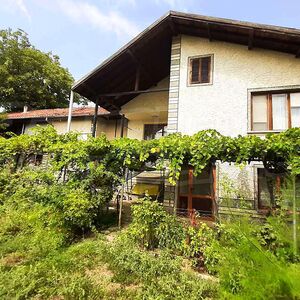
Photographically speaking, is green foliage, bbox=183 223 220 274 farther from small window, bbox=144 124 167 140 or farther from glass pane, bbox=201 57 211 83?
small window, bbox=144 124 167 140

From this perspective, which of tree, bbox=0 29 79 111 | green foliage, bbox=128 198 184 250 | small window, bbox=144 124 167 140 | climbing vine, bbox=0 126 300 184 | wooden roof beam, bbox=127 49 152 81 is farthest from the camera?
tree, bbox=0 29 79 111

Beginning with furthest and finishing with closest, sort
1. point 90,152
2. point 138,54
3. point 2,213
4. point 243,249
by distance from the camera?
point 138,54 → point 90,152 → point 2,213 → point 243,249

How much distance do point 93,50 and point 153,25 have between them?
12.0 ft

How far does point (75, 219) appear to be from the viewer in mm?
6191

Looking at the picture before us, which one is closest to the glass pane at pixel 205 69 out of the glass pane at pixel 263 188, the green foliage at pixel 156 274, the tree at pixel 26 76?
the glass pane at pixel 263 188

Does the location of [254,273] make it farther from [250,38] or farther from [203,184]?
[250,38]

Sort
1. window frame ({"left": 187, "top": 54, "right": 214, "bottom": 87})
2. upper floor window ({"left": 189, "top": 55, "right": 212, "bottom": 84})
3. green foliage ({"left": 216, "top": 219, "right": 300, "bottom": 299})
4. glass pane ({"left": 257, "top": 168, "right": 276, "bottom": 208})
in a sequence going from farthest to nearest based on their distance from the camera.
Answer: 1. upper floor window ({"left": 189, "top": 55, "right": 212, "bottom": 84})
2. window frame ({"left": 187, "top": 54, "right": 214, "bottom": 87})
3. glass pane ({"left": 257, "top": 168, "right": 276, "bottom": 208})
4. green foliage ({"left": 216, "top": 219, "right": 300, "bottom": 299})

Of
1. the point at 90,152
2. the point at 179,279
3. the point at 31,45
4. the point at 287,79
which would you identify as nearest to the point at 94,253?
the point at 179,279

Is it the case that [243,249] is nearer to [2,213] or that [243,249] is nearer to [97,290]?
[97,290]

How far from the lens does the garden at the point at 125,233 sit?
221 centimetres

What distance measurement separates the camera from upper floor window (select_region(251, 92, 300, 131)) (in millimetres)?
8297

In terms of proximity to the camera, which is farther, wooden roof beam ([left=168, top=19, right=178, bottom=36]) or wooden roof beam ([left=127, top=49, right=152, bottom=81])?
wooden roof beam ([left=127, top=49, right=152, bottom=81])

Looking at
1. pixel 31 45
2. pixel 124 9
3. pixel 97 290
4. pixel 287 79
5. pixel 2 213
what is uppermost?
pixel 31 45

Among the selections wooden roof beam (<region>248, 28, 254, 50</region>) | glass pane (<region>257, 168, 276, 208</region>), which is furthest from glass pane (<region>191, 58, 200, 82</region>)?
glass pane (<region>257, 168, 276, 208</region>)
